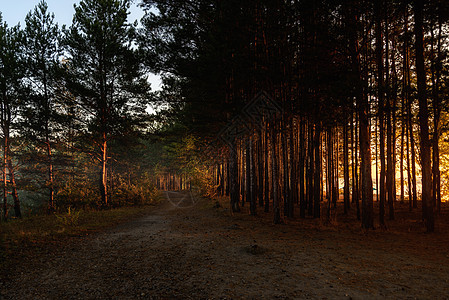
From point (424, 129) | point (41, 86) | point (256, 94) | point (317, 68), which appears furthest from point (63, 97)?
point (424, 129)

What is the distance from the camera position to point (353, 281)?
4.36 metres

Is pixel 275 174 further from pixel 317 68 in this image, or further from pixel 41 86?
pixel 41 86

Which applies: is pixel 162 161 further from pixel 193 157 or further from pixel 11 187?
pixel 11 187

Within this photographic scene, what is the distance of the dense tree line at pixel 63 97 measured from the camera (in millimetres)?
15805

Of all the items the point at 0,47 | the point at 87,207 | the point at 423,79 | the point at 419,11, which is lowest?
the point at 87,207

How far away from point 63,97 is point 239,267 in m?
18.2

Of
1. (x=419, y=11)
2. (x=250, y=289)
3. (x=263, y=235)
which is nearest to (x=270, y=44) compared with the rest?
(x=419, y=11)

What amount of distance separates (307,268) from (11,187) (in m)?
18.4

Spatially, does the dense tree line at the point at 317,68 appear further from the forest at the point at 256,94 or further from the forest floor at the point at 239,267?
the forest floor at the point at 239,267

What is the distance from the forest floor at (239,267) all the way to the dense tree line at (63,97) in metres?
11.5

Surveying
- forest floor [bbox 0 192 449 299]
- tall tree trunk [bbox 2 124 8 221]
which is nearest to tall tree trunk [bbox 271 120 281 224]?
forest floor [bbox 0 192 449 299]

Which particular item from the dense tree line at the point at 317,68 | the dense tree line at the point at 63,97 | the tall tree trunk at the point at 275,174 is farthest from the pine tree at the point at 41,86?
the tall tree trunk at the point at 275,174

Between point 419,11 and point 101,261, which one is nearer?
point 101,261

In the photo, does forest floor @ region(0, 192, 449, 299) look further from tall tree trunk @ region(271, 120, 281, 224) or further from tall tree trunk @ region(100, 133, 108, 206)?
tall tree trunk @ region(100, 133, 108, 206)
